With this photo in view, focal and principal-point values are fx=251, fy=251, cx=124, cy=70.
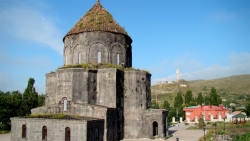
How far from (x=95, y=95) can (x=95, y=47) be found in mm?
5308

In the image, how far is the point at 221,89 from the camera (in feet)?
397

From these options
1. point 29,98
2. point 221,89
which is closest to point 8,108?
point 29,98

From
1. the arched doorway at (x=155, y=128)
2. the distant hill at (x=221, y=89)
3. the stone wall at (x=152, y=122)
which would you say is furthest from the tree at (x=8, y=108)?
the distant hill at (x=221, y=89)

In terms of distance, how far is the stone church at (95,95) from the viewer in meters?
19.6

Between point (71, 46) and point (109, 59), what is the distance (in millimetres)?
4476

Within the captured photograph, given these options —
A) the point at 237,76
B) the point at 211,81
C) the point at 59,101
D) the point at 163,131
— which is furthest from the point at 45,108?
the point at 237,76

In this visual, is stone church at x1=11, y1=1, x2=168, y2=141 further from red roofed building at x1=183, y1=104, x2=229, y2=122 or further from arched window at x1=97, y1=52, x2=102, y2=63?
red roofed building at x1=183, y1=104, x2=229, y2=122

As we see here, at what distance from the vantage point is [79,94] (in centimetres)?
2323

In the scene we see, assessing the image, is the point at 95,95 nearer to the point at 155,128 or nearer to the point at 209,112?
the point at 155,128

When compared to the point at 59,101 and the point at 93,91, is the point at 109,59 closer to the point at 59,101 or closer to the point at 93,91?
the point at 93,91

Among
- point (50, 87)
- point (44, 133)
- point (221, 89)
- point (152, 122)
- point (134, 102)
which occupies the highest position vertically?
point (221, 89)

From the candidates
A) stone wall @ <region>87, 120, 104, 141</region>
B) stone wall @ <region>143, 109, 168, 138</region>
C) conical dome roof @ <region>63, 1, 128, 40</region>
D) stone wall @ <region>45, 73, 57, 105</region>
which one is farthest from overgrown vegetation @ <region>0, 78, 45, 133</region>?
stone wall @ <region>143, 109, 168, 138</region>

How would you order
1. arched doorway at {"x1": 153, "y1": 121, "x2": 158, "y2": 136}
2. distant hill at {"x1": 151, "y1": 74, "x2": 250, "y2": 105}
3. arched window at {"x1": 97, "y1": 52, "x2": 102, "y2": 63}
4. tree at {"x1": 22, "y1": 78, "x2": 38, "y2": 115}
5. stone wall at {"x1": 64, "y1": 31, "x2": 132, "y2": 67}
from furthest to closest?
distant hill at {"x1": 151, "y1": 74, "x2": 250, "y2": 105}, tree at {"x1": 22, "y1": 78, "x2": 38, "y2": 115}, stone wall at {"x1": 64, "y1": 31, "x2": 132, "y2": 67}, arched window at {"x1": 97, "y1": 52, "x2": 102, "y2": 63}, arched doorway at {"x1": 153, "y1": 121, "x2": 158, "y2": 136}

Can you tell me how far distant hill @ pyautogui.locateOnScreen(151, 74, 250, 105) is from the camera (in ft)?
311
